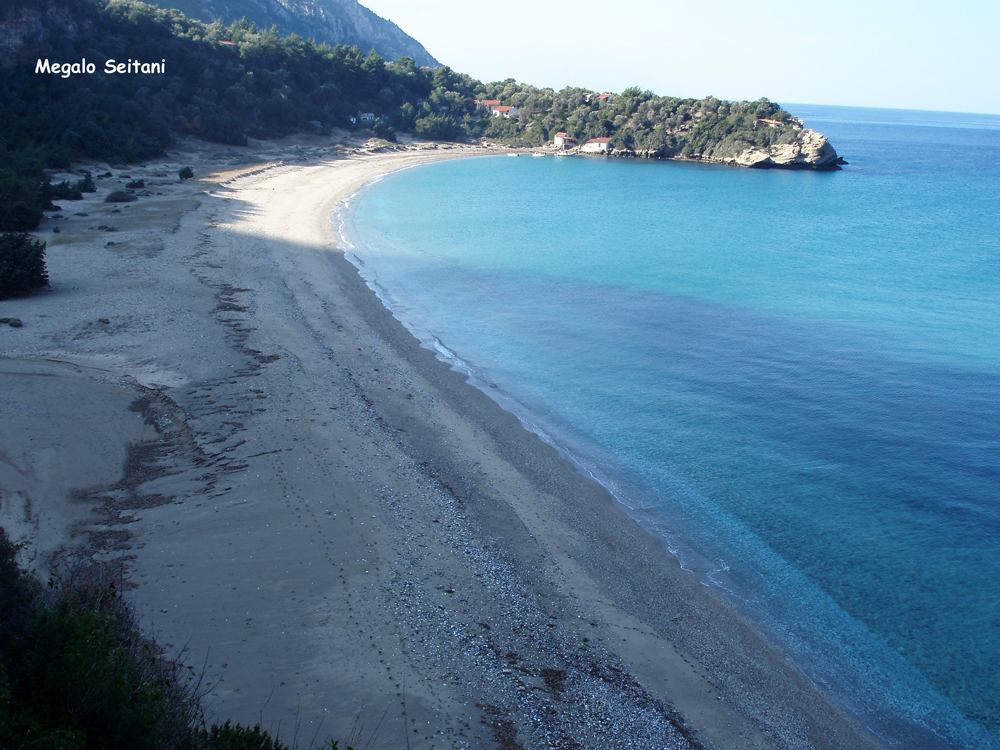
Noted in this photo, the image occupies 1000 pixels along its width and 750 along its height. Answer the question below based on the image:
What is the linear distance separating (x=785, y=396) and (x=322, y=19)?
489ft

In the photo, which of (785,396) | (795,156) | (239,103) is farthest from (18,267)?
(795,156)

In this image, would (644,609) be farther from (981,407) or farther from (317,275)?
(317,275)

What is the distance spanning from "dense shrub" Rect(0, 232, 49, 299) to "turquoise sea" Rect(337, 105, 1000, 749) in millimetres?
9630

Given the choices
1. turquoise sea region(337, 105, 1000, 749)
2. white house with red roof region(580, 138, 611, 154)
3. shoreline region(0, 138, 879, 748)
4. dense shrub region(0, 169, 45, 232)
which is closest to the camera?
shoreline region(0, 138, 879, 748)

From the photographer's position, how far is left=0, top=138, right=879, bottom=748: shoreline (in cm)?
666

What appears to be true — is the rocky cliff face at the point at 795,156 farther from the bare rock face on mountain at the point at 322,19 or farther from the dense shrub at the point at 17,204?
the bare rock face on mountain at the point at 322,19

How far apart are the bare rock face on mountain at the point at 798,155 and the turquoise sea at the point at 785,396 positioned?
38121mm

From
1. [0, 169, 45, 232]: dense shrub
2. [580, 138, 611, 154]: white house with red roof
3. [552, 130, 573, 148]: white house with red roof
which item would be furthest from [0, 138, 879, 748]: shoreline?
[552, 130, 573, 148]: white house with red roof

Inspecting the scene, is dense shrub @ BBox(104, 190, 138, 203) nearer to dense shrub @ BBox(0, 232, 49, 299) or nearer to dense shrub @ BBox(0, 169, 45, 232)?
dense shrub @ BBox(0, 169, 45, 232)

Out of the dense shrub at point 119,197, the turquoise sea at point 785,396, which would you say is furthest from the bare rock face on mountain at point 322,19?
the turquoise sea at point 785,396

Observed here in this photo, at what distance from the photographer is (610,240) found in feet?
115

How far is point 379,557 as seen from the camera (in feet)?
28.1

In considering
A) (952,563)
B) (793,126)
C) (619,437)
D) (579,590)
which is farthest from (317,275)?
(793,126)

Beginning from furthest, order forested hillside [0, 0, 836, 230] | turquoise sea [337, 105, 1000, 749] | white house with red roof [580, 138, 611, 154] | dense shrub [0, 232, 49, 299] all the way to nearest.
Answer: white house with red roof [580, 138, 611, 154]
forested hillside [0, 0, 836, 230]
dense shrub [0, 232, 49, 299]
turquoise sea [337, 105, 1000, 749]
